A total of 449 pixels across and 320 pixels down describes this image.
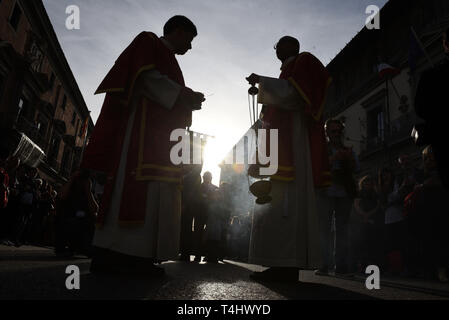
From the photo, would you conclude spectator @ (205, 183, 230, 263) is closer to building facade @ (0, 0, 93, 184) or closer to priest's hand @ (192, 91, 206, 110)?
priest's hand @ (192, 91, 206, 110)

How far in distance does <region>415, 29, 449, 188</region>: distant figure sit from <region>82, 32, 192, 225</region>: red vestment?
1.59m

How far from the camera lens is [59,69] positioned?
23938mm

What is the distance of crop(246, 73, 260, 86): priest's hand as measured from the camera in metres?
2.92

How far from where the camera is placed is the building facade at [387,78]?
15148 millimetres

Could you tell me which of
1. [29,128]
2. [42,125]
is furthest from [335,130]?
[42,125]

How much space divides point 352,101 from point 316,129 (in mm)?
19669

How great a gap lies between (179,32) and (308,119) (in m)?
1.28

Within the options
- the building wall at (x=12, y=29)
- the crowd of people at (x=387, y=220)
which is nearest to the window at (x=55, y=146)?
the building wall at (x=12, y=29)

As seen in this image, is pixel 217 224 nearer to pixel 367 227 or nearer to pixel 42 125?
pixel 367 227

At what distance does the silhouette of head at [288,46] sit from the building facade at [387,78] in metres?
11.2

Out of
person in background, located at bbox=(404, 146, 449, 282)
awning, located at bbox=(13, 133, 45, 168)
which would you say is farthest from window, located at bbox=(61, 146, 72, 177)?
person in background, located at bbox=(404, 146, 449, 282)

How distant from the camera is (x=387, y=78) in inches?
686
